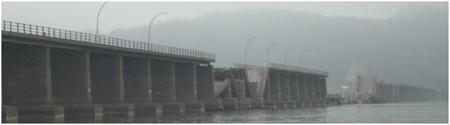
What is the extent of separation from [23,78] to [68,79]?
7518 millimetres

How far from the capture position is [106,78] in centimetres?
7094

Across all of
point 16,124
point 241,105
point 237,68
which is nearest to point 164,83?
point 241,105

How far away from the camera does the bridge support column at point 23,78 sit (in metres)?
56.5

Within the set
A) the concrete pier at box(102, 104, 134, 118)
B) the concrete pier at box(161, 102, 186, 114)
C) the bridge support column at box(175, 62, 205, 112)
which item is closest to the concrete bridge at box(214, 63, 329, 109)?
the bridge support column at box(175, 62, 205, 112)

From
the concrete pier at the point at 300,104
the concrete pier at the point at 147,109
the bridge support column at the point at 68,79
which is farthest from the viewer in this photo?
the concrete pier at the point at 300,104

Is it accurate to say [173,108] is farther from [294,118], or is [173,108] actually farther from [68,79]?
[294,118]

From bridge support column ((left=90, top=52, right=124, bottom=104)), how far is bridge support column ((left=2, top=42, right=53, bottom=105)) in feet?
44.4

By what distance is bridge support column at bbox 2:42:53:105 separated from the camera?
5653 cm

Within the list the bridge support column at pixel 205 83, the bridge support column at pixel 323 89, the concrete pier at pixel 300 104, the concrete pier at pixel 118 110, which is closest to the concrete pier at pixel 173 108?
the concrete pier at pixel 118 110

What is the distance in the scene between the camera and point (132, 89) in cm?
7750

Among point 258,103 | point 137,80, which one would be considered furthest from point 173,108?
point 258,103

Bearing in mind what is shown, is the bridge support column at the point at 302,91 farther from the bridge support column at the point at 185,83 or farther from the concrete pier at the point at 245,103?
the bridge support column at the point at 185,83

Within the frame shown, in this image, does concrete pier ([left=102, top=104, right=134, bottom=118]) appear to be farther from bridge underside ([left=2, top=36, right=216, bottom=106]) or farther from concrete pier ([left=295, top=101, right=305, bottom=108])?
concrete pier ([left=295, top=101, right=305, bottom=108])

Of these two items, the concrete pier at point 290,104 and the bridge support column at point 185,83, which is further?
the concrete pier at point 290,104
